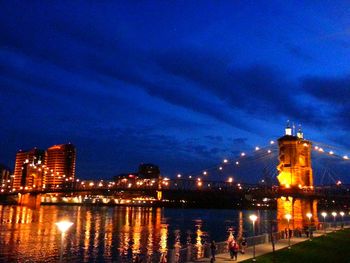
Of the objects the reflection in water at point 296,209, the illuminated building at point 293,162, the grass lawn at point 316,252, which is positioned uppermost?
the illuminated building at point 293,162

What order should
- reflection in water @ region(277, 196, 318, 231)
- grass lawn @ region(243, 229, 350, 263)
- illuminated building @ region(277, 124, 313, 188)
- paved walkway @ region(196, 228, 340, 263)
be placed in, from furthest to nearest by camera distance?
illuminated building @ region(277, 124, 313, 188) < reflection in water @ region(277, 196, 318, 231) < grass lawn @ region(243, 229, 350, 263) < paved walkway @ region(196, 228, 340, 263)

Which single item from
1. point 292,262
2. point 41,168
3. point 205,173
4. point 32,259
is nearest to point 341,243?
point 292,262

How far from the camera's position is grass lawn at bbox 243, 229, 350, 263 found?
94.9 ft

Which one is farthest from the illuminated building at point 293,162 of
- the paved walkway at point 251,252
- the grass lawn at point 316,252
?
the paved walkway at point 251,252

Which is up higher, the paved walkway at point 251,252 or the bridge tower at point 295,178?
the bridge tower at point 295,178

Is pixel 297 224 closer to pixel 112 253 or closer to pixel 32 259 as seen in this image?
pixel 112 253

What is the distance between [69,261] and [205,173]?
82708 millimetres

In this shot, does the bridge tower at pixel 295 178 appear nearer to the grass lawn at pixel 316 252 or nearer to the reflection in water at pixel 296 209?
the reflection in water at pixel 296 209

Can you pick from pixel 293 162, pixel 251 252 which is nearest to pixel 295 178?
pixel 293 162

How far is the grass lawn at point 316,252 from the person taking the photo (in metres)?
28.9

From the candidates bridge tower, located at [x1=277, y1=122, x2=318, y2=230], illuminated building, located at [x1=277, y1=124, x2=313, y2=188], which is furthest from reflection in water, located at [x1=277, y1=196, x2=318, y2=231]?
illuminated building, located at [x1=277, y1=124, x2=313, y2=188]

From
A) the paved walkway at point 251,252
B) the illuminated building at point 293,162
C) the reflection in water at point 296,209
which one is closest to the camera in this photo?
the paved walkway at point 251,252

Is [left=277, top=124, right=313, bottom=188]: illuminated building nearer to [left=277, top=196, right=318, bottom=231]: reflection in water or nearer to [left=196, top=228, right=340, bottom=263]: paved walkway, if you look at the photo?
[left=277, top=196, right=318, bottom=231]: reflection in water

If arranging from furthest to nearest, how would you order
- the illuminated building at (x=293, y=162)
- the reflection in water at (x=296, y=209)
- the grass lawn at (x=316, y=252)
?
1. the illuminated building at (x=293, y=162)
2. the reflection in water at (x=296, y=209)
3. the grass lawn at (x=316, y=252)
